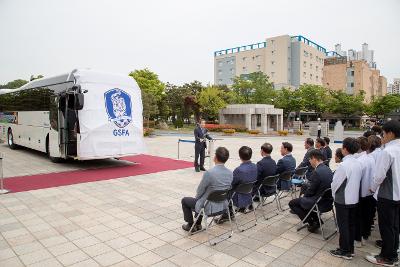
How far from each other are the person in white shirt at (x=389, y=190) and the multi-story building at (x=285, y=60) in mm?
64398

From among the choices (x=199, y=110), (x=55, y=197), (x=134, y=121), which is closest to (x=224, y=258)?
(x=55, y=197)

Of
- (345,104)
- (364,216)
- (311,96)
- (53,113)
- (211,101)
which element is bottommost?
(364,216)

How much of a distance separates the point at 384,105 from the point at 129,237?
57.6 m

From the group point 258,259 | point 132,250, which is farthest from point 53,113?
point 258,259

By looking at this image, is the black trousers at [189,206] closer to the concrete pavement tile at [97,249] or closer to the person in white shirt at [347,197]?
the concrete pavement tile at [97,249]

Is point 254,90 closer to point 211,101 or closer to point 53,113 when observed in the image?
point 211,101

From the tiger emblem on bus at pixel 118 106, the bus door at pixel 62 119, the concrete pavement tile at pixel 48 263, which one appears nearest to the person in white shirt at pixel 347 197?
the concrete pavement tile at pixel 48 263

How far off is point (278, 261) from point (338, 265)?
800 millimetres

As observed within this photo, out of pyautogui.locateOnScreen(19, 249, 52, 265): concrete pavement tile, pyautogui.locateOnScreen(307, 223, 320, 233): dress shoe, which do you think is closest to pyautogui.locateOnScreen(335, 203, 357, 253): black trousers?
pyautogui.locateOnScreen(307, 223, 320, 233): dress shoe

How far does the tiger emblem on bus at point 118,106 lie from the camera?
35.8 ft

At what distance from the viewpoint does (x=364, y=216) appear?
4.97m

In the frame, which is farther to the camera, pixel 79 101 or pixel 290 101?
pixel 290 101

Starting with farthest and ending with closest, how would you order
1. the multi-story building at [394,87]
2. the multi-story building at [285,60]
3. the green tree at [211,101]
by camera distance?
the multi-story building at [394,87]
the multi-story building at [285,60]
the green tree at [211,101]

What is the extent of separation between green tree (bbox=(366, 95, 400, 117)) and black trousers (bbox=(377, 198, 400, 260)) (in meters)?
55.4
